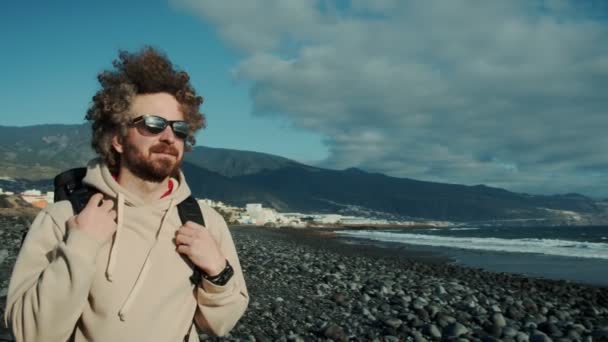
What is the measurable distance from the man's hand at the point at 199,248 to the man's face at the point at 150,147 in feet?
1.11

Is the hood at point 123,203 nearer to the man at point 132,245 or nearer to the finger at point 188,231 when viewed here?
the man at point 132,245

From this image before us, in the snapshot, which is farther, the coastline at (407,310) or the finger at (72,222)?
the coastline at (407,310)

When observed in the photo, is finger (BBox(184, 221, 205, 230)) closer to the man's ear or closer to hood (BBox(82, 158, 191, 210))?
hood (BBox(82, 158, 191, 210))

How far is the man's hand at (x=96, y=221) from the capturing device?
2.40m

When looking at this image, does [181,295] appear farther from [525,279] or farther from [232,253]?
[525,279]

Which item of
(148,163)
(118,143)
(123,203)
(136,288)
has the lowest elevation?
(136,288)

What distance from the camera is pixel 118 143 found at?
284 cm

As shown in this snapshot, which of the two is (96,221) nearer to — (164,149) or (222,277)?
(164,149)

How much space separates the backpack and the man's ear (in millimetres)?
267

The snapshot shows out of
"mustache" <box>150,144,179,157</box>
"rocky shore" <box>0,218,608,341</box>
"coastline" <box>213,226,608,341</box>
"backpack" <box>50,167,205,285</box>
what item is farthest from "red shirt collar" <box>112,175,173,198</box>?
"coastline" <box>213,226,608,341</box>

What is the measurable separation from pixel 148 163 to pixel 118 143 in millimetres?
261

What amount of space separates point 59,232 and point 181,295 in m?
0.71

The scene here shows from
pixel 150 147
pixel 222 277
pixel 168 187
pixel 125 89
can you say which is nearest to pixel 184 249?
pixel 222 277

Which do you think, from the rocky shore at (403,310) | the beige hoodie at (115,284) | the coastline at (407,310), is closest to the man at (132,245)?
the beige hoodie at (115,284)
